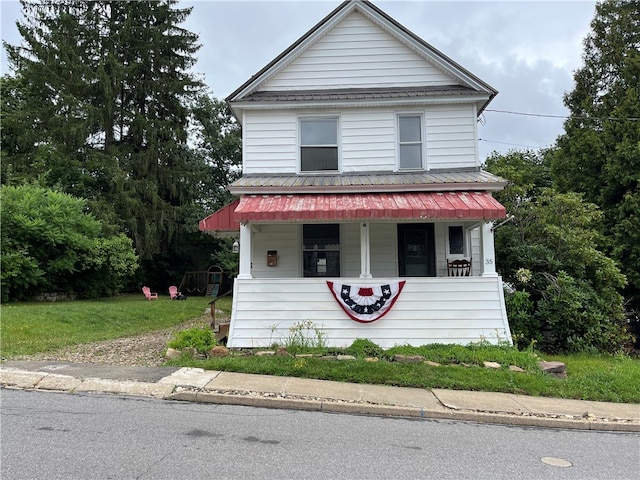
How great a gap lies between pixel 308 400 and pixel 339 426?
93 centimetres

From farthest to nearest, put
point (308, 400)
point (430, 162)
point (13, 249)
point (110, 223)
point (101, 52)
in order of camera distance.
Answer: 1. point (101, 52)
2. point (110, 223)
3. point (13, 249)
4. point (430, 162)
5. point (308, 400)

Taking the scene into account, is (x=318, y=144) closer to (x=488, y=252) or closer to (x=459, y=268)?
(x=459, y=268)

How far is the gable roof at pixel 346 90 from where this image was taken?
1079 centimetres

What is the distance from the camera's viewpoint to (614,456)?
4652 millimetres

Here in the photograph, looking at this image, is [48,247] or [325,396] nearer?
[325,396]

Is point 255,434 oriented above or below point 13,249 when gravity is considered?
below

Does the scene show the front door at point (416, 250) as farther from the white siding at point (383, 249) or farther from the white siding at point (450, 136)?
the white siding at point (450, 136)

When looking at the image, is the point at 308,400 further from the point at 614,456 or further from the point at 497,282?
the point at 497,282

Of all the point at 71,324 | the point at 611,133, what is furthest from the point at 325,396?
the point at 611,133

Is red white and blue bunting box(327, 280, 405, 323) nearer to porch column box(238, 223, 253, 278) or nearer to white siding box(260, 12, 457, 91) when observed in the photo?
porch column box(238, 223, 253, 278)

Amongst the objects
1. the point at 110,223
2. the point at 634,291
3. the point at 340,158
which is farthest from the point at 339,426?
the point at 110,223

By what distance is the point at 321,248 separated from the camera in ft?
36.9

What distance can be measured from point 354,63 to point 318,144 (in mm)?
2374

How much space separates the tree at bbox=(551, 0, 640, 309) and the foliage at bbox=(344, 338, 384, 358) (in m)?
11.2
